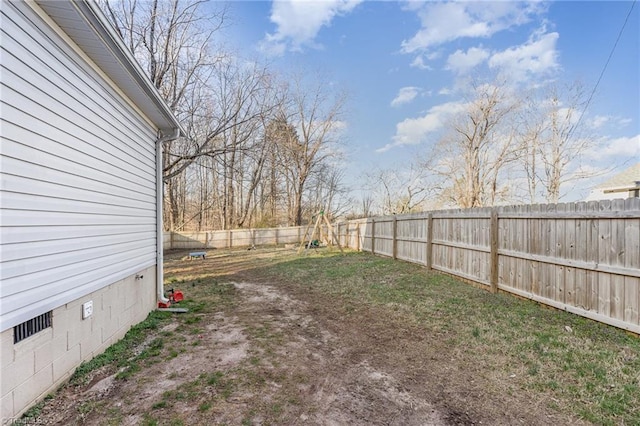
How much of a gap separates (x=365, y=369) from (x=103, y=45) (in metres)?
3.96

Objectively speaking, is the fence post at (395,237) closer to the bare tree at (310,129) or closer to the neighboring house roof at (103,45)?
the neighboring house roof at (103,45)

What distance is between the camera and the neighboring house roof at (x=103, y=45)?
2.39 m

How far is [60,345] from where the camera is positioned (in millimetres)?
2551

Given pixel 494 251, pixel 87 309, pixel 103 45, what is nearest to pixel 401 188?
pixel 494 251

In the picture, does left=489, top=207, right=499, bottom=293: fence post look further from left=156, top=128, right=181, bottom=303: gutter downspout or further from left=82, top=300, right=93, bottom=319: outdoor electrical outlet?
left=82, top=300, right=93, bottom=319: outdoor electrical outlet

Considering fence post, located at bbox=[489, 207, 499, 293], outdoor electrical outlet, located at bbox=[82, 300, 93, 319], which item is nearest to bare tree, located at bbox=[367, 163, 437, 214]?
fence post, located at bbox=[489, 207, 499, 293]

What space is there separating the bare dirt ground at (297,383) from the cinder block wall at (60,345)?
178mm

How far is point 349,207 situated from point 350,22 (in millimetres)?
→ 16425

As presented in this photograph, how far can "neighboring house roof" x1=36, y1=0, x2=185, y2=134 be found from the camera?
7.83ft

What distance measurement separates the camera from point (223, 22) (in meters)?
11.5

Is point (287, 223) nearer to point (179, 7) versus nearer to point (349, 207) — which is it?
point (349, 207)

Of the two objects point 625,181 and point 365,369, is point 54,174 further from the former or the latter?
point 625,181

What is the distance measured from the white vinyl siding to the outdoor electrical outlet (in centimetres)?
12

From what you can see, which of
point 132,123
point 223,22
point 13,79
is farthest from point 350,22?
point 13,79
